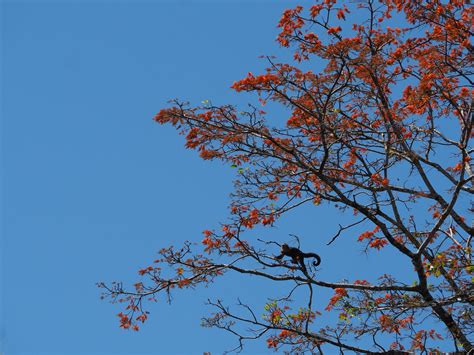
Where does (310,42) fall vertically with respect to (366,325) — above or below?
above

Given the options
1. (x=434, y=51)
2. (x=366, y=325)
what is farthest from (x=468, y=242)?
(x=434, y=51)

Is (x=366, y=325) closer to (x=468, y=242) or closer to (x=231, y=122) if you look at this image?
(x=468, y=242)

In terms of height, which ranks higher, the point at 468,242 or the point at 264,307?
the point at 468,242

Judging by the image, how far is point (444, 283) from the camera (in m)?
8.02

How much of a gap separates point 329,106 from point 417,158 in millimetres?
1515

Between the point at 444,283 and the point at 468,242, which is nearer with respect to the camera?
the point at 444,283

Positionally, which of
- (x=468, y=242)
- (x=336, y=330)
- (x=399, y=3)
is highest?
(x=399, y=3)

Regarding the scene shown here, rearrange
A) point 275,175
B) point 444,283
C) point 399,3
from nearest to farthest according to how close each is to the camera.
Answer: point 444,283 → point 275,175 → point 399,3

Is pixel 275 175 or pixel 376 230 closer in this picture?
pixel 275 175

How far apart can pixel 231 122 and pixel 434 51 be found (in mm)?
3071

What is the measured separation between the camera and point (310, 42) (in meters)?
8.80

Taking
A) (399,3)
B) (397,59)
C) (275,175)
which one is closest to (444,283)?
(275,175)

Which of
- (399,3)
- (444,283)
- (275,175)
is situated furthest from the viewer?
(399,3)

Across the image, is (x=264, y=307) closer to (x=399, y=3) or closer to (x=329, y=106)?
(x=329, y=106)
